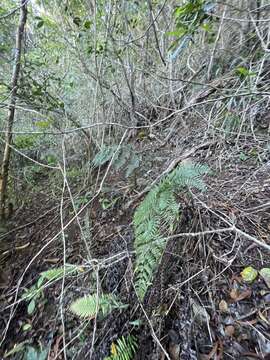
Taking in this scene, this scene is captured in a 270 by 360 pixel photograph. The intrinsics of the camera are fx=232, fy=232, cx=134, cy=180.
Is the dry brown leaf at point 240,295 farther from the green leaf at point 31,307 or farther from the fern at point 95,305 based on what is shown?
the green leaf at point 31,307

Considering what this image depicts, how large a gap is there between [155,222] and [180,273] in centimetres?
28

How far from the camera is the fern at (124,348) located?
2.85 feet

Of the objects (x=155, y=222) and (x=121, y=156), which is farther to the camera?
(x=121, y=156)

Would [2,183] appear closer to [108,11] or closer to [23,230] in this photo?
[23,230]

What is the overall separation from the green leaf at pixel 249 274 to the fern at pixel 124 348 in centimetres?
53

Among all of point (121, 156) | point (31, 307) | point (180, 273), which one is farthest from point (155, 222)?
point (31, 307)

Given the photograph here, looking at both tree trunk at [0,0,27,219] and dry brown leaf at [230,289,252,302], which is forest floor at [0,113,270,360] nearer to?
dry brown leaf at [230,289,252,302]

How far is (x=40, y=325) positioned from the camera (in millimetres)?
1188

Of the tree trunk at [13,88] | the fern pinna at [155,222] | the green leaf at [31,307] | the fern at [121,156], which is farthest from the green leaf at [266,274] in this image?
the tree trunk at [13,88]

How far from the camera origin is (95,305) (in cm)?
100

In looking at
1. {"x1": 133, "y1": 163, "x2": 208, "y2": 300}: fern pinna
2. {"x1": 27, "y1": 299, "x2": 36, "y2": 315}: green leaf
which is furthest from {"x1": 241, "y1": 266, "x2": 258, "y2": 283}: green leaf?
{"x1": 27, "y1": 299, "x2": 36, "y2": 315}: green leaf

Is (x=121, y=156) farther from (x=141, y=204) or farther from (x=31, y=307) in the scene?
(x=31, y=307)

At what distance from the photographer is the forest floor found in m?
0.91

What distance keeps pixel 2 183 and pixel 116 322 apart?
4.08 feet
